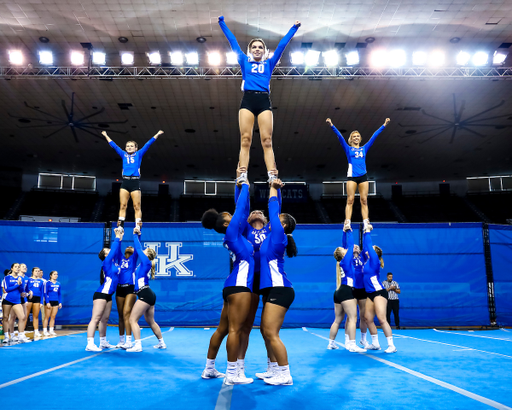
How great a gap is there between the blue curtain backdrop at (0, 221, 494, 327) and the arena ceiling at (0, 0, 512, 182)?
650 centimetres

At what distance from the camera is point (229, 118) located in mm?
17719

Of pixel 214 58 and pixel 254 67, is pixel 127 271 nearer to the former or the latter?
pixel 254 67

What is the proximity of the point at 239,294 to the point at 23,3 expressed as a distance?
1166cm

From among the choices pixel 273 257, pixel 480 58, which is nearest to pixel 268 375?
pixel 273 257

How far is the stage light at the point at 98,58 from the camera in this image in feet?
42.6

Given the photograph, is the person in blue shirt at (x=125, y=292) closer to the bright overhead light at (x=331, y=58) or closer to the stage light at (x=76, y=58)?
the stage light at (x=76, y=58)

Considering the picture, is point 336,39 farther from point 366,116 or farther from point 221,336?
point 221,336

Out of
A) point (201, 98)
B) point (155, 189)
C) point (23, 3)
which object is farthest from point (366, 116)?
point (155, 189)

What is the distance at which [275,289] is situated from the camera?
3875 millimetres

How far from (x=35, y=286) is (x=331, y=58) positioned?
11.7m

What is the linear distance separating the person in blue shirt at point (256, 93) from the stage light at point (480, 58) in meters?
11.5

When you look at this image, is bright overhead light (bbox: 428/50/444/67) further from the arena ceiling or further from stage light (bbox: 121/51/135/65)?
stage light (bbox: 121/51/135/65)

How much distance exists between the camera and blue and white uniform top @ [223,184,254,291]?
12.2ft

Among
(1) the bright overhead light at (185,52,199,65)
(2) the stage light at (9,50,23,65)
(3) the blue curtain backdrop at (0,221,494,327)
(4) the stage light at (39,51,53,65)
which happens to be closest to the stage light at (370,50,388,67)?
(3) the blue curtain backdrop at (0,221,494,327)
